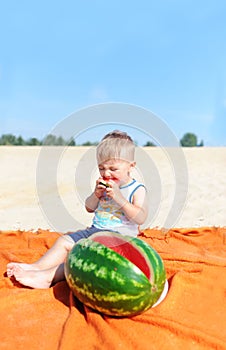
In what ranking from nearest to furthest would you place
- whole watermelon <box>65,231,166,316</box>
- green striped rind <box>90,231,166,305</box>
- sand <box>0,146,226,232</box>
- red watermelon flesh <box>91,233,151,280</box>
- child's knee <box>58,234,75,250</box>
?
whole watermelon <box>65,231,166,316</box> < green striped rind <box>90,231,166,305</box> < red watermelon flesh <box>91,233,151,280</box> < child's knee <box>58,234,75,250</box> < sand <box>0,146,226,232</box>

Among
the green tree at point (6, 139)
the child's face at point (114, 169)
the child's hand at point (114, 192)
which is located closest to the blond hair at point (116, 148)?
the child's face at point (114, 169)

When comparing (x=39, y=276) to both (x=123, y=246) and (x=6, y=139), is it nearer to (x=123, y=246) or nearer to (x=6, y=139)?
(x=123, y=246)

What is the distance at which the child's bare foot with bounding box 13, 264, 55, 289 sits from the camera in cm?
321

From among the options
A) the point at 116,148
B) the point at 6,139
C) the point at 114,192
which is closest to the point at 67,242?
the point at 114,192

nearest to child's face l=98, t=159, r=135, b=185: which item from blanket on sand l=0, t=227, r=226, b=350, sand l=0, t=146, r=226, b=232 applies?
sand l=0, t=146, r=226, b=232

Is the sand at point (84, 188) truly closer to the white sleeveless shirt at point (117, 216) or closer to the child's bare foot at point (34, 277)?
the white sleeveless shirt at point (117, 216)

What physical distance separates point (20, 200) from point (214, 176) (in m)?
5.94

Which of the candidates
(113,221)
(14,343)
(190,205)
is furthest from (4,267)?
(190,205)

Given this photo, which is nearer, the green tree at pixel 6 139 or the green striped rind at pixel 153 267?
the green striped rind at pixel 153 267

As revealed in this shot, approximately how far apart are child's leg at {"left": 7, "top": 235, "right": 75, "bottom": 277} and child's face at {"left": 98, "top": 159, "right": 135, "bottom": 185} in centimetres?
61

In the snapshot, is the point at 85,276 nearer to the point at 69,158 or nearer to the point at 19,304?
the point at 19,304

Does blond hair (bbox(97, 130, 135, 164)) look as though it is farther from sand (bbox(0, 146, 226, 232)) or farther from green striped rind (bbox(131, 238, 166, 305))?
green striped rind (bbox(131, 238, 166, 305))

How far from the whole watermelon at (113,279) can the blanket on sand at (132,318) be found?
10 cm

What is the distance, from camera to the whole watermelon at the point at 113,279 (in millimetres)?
2611
